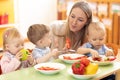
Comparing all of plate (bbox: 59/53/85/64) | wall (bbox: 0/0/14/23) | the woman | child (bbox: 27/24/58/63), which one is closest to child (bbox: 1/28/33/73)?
child (bbox: 27/24/58/63)

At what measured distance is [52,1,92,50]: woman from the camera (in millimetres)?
2574

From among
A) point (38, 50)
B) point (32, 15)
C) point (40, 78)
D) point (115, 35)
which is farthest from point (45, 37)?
Answer: point (32, 15)

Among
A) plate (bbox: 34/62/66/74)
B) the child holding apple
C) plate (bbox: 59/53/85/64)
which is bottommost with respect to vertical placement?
plate (bbox: 34/62/66/74)

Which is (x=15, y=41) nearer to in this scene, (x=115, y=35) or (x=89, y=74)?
(x=89, y=74)

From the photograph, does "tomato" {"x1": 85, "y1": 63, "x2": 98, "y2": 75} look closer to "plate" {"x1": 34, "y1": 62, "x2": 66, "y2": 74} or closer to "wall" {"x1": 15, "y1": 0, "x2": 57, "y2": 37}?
"plate" {"x1": 34, "y1": 62, "x2": 66, "y2": 74}

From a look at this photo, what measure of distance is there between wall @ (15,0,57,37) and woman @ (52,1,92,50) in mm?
3059

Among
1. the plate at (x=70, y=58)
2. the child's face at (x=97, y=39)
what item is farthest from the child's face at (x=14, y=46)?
the child's face at (x=97, y=39)

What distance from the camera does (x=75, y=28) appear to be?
2.58 m

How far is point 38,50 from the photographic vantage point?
2.23m

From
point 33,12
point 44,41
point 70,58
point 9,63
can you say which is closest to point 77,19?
point 44,41

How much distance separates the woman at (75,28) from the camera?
257 cm

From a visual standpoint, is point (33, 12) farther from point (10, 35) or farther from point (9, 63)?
point (9, 63)

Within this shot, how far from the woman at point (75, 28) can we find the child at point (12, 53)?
2.06ft

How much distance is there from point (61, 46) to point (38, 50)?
571mm
